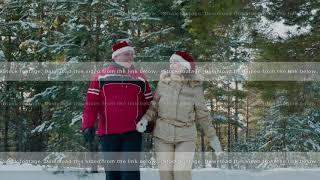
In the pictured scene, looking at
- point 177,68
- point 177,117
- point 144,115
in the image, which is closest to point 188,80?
point 177,68

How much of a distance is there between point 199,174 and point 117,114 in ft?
5.93

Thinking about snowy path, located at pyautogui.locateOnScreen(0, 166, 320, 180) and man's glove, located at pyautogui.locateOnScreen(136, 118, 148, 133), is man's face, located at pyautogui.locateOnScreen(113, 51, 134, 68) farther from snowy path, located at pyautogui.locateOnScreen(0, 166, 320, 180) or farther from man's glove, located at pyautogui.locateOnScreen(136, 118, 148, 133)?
snowy path, located at pyautogui.locateOnScreen(0, 166, 320, 180)

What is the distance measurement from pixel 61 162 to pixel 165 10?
87.6 inches

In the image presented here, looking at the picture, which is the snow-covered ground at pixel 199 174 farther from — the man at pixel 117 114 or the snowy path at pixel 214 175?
the man at pixel 117 114

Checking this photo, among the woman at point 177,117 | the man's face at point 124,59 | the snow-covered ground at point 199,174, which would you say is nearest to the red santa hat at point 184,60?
the woman at point 177,117

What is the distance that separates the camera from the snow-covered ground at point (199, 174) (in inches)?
193

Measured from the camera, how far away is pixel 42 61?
5.77m

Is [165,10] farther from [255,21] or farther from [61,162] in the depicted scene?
[61,162]

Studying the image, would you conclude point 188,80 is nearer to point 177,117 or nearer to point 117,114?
point 177,117

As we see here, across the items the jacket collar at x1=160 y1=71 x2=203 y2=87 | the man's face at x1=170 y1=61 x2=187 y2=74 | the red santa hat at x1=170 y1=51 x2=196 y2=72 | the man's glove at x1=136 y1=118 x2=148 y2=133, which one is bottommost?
the man's glove at x1=136 y1=118 x2=148 y2=133

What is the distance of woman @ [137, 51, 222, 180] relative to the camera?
3.56m

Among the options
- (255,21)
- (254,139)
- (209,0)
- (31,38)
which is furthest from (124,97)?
(254,139)

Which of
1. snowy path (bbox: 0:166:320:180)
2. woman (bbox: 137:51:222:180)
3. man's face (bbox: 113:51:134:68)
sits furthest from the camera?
snowy path (bbox: 0:166:320:180)

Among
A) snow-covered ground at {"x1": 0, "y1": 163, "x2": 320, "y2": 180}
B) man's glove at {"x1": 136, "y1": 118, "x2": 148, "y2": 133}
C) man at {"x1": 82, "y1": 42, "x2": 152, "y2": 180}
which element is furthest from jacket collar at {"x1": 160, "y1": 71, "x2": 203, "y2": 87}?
snow-covered ground at {"x1": 0, "y1": 163, "x2": 320, "y2": 180}
